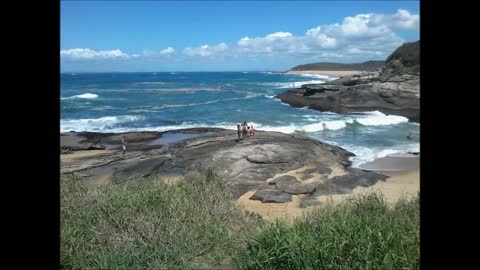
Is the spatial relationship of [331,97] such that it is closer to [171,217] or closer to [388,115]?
[388,115]

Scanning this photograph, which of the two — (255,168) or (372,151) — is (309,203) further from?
(372,151)

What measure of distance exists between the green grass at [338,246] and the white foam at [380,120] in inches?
982

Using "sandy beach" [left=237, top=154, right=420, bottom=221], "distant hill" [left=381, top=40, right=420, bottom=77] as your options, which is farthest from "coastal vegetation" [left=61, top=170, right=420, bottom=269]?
"distant hill" [left=381, top=40, right=420, bottom=77]

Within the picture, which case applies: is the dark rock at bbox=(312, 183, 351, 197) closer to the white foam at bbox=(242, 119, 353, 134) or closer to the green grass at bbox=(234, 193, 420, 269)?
the green grass at bbox=(234, 193, 420, 269)

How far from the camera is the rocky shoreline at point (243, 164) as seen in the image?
14023mm

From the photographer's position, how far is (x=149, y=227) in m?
6.49

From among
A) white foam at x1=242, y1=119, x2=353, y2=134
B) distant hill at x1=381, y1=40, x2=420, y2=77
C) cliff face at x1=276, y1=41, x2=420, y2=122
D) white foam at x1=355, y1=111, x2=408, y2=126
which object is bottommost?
white foam at x1=242, y1=119, x2=353, y2=134

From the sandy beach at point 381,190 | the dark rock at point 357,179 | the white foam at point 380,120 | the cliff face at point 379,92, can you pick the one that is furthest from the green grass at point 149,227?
the cliff face at point 379,92

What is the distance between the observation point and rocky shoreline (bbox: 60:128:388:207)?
14023 millimetres

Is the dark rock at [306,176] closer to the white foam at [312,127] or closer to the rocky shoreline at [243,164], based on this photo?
the rocky shoreline at [243,164]

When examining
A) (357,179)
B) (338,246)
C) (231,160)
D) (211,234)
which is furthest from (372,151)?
(338,246)

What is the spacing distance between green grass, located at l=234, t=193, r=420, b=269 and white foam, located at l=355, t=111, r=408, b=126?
81.8 ft
